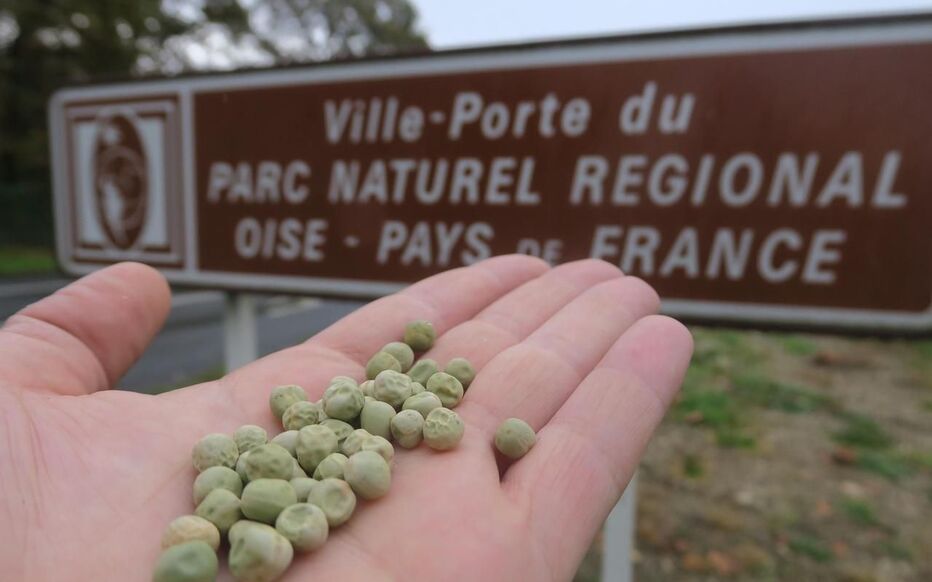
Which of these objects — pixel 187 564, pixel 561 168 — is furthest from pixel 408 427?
pixel 561 168

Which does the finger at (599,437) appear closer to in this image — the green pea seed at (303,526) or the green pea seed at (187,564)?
the green pea seed at (303,526)

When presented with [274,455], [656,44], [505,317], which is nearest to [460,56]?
[656,44]

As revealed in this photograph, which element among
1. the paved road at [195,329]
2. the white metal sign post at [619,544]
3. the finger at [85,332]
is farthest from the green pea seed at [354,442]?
the paved road at [195,329]

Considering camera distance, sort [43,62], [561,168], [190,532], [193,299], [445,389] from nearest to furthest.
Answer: [190,532] < [445,389] < [561,168] < [193,299] < [43,62]

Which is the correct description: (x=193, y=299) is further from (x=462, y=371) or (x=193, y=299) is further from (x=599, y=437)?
(x=599, y=437)

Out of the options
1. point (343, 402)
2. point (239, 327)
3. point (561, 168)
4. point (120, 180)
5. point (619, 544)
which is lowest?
point (619, 544)

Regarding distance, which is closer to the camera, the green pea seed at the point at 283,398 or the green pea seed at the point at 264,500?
the green pea seed at the point at 264,500
